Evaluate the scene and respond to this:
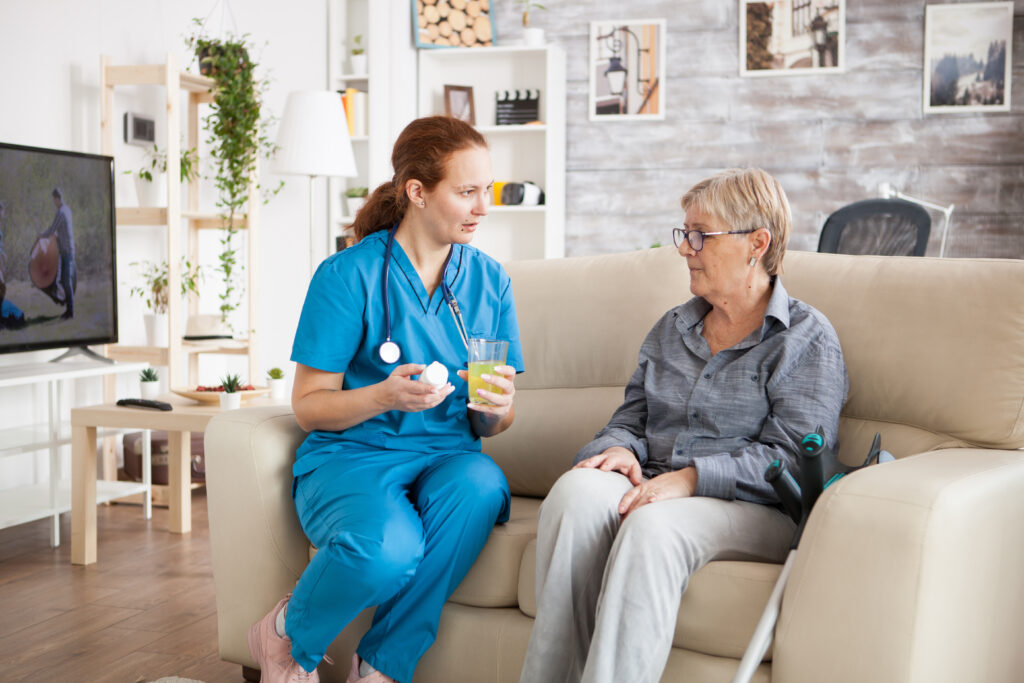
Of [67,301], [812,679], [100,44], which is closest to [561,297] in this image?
[812,679]

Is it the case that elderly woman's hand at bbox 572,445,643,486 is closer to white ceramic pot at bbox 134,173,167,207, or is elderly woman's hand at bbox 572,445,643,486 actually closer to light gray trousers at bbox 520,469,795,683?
light gray trousers at bbox 520,469,795,683

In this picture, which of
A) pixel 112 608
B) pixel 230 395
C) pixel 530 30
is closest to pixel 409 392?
pixel 112 608

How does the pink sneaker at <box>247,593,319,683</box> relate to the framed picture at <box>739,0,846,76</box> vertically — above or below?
below

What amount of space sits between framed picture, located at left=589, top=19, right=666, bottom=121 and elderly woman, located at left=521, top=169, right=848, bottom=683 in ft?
11.0

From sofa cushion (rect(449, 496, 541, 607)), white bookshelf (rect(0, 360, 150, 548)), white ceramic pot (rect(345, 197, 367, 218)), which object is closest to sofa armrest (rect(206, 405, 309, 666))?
→ sofa cushion (rect(449, 496, 541, 607))

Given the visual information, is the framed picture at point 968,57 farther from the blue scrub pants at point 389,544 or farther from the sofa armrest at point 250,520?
the sofa armrest at point 250,520

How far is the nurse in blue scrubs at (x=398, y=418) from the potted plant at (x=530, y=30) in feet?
10.6

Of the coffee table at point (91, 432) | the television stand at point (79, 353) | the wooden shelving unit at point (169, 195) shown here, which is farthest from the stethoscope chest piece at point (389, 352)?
the wooden shelving unit at point (169, 195)

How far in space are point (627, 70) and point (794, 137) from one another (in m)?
0.92

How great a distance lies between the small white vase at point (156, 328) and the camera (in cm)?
394

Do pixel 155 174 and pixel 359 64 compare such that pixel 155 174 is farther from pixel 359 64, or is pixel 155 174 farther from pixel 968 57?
pixel 968 57

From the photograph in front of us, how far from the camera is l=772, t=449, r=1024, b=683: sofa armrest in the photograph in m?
1.43

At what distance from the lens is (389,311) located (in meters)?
1.98

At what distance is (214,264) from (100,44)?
1.16 m
